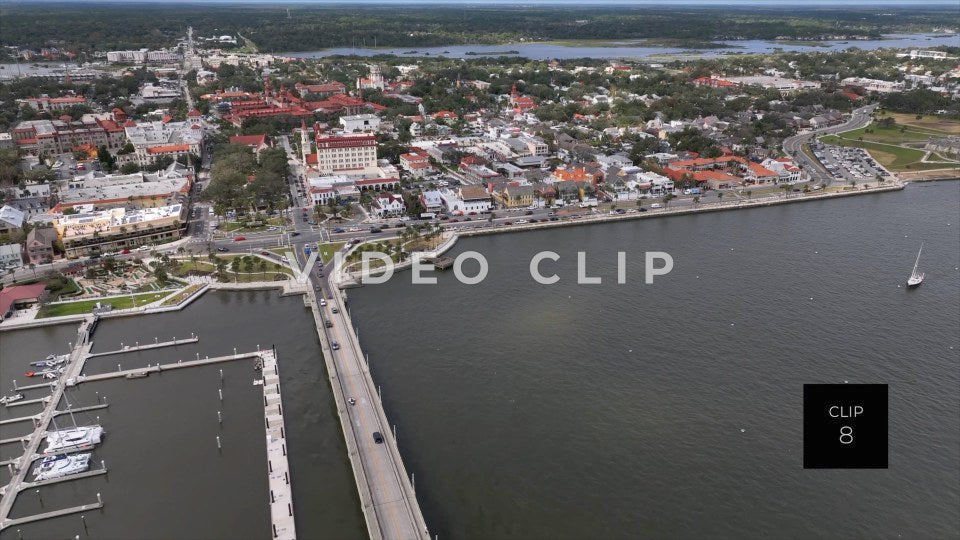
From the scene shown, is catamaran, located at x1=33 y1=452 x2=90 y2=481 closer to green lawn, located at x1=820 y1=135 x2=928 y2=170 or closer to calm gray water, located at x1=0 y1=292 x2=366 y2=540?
calm gray water, located at x1=0 y1=292 x2=366 y2=540

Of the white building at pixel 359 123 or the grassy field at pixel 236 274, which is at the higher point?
the white building at pixel 359 123

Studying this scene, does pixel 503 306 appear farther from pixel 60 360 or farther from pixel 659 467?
pixel 60 360

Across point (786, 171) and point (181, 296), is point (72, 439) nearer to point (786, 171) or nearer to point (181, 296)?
point (181, 296)

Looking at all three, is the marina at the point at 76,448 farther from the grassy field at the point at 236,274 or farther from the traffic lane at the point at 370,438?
the grassy field at the point at 236,274

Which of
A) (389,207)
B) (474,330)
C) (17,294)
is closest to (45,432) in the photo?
(17,294)

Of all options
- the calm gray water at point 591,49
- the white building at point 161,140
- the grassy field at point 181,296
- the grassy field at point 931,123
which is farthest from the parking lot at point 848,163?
the calm gray water at point 591,49

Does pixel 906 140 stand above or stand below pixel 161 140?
below

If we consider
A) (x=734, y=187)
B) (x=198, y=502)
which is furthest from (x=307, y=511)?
(x=734, y=187)
